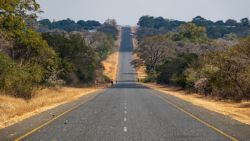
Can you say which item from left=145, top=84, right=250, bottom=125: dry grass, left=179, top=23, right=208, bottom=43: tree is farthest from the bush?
left=179, top=23, right=208, bottom=43: tree

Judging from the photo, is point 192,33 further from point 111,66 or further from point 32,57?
point 32,57

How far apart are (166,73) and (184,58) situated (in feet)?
40.8

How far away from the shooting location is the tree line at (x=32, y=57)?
31141 millimetres

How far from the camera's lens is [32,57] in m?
62.7

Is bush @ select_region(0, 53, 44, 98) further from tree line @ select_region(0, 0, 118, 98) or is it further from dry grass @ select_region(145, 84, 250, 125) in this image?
dry grass @ select_region(145, 84, 250, 125)

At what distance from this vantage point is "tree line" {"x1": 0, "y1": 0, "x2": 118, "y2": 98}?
102 feet

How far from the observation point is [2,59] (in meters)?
43.2

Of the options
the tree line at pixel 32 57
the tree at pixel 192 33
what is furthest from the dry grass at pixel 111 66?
the tree line at pixel 32 57

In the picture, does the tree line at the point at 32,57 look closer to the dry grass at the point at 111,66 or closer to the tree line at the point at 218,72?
the tree line at the point at 218,72

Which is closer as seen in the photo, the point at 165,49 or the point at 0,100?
the point at 0,100

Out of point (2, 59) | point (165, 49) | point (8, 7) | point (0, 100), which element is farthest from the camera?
point (165, 49)

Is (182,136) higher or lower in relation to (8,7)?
lower

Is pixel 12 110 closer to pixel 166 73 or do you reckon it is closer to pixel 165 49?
pixel 166 73

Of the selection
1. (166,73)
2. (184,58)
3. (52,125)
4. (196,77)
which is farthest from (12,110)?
(166,73)
